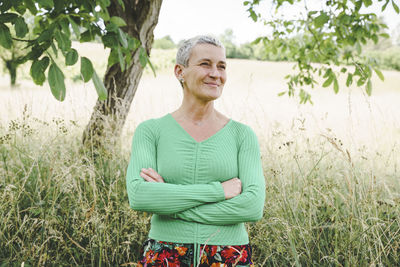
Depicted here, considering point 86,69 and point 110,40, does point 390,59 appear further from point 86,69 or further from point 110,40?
point 86,69

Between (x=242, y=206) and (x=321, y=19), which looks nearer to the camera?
(x=242, y=206)

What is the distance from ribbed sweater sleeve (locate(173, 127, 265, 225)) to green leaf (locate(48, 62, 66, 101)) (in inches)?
33.8

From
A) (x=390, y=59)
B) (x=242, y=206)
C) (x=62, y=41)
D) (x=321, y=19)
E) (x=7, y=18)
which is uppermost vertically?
(x=390, y=59)

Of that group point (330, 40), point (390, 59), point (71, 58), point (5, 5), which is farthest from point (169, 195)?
point (390, 59)

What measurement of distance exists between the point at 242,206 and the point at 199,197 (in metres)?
0.23

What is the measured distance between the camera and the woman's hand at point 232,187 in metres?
1.67

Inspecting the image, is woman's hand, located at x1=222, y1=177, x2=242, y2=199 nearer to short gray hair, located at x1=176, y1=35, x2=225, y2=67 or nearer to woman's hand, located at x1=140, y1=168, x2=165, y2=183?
woman's hand, located at x1=140, y1=168, x2=165, y2=183

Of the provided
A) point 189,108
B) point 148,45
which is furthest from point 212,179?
point 148,45

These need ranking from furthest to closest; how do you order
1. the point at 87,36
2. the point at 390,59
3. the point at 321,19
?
the point at 390,59 → the point at 321,19 → the point at 87,36

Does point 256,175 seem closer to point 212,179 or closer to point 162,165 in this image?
point 212,179

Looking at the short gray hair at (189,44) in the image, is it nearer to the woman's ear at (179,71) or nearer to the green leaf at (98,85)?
the woman's ear at (179,71)

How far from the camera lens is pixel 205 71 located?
5.83 feet

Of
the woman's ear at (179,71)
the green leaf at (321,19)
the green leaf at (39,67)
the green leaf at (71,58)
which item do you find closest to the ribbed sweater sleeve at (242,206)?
the woman's ear at (179,71)

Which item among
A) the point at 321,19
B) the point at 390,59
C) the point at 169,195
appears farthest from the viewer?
the point at 390,59
